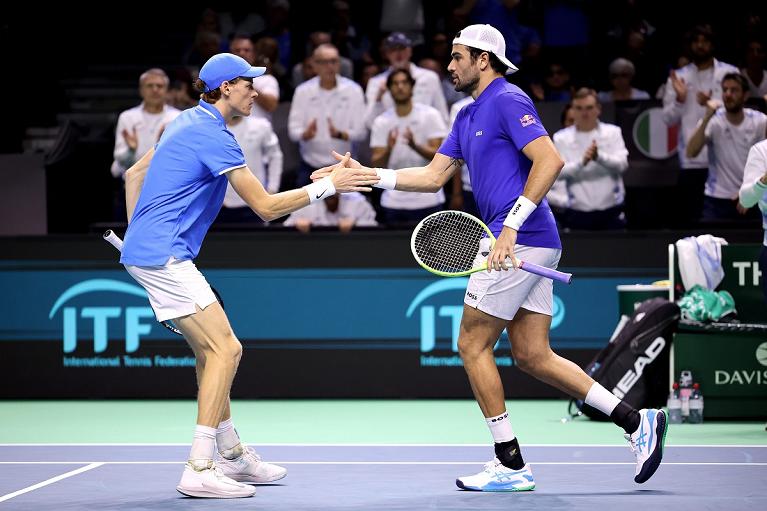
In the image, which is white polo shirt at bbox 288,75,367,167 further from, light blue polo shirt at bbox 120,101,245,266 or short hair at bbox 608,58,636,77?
light blue polo shirt at bbox 120,101,245,266

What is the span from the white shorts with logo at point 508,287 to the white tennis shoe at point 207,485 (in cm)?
140

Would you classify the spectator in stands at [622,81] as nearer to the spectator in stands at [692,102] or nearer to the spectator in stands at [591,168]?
the spectator in stands at [692,102]

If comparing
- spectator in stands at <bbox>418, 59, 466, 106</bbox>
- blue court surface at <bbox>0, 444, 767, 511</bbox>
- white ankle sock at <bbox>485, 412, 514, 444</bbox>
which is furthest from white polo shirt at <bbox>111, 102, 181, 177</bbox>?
white ankle sock at <bbox>485, 412, 514, 444</bbox>

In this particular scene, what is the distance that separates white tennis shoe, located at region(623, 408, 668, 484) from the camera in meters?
6.11

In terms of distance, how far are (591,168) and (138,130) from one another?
385 centimetres

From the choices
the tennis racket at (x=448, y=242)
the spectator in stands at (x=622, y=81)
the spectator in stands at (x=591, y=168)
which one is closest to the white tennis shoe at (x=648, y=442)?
the tennis racket at (x=448, y=242)

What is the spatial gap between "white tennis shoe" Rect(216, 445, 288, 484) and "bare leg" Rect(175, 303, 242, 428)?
1.19 feet

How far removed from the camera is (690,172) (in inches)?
452

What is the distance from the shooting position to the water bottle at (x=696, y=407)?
8.92 metres

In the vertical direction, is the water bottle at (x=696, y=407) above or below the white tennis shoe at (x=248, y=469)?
below

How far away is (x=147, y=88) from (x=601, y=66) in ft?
16.8

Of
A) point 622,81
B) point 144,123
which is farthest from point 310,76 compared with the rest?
point 622,81

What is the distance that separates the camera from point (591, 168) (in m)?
10.7

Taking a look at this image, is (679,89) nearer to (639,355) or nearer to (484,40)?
(639,355)
